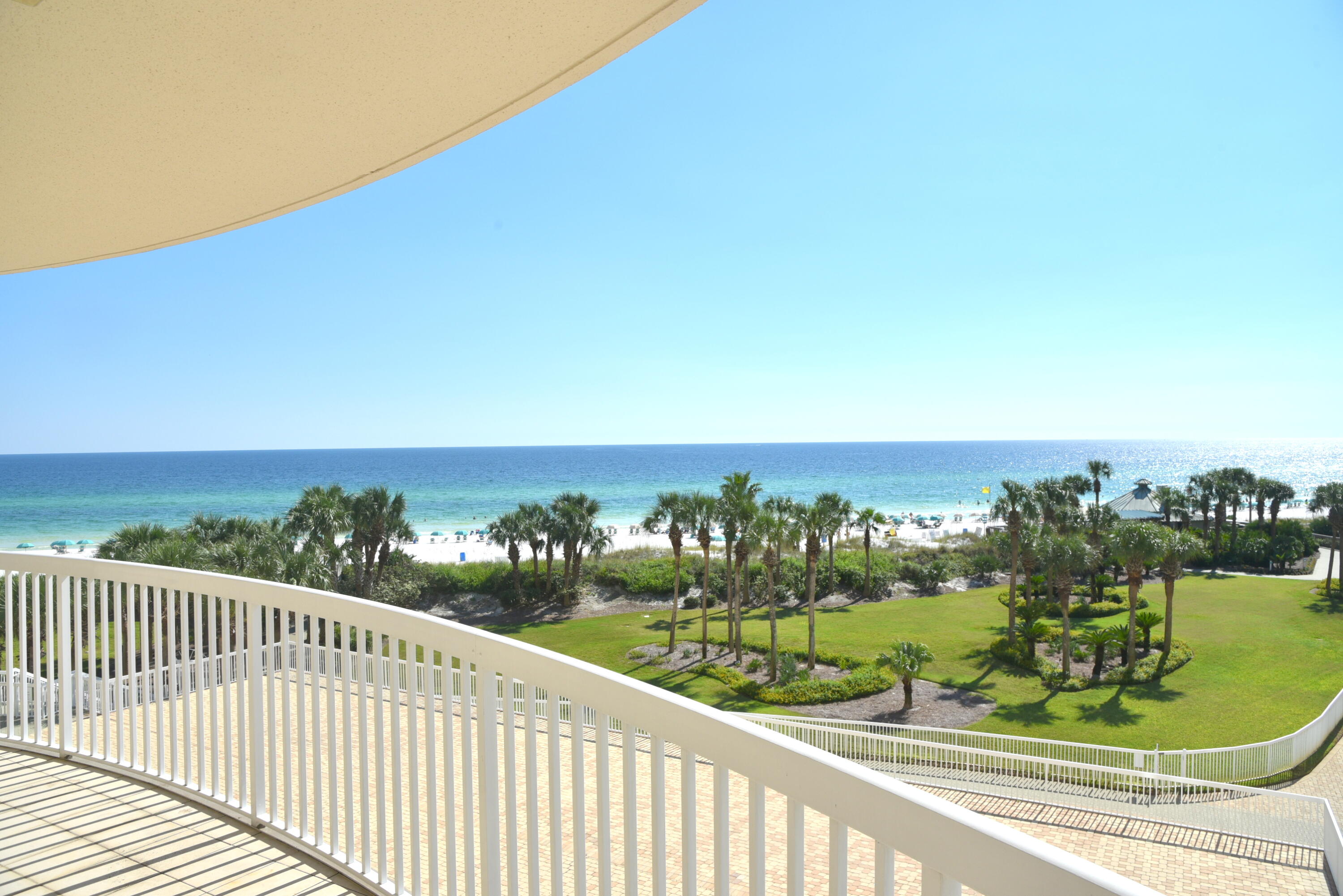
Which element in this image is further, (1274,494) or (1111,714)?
(1274,494)

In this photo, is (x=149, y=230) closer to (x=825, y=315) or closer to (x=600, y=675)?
(x=600, y=675)

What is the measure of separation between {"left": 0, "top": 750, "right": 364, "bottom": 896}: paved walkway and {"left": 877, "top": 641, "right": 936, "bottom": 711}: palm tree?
1743cm

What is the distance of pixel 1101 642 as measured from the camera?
20141 mm

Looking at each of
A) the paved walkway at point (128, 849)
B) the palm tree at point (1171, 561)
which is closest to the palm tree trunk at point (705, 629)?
the palm tree at point (1171, 561)

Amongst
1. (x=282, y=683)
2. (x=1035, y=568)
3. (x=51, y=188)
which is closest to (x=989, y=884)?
(x=282, y=683)

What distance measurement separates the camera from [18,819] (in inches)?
91.4

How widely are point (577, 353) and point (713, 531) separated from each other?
7001cm

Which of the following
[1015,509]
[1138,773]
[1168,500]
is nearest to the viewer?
[1138,773]

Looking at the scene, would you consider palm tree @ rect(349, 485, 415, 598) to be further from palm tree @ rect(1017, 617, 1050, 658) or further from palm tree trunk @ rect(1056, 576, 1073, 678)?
palm tree trunk @ rect(1056, 576, 1073, 678)

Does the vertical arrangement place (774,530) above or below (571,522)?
above

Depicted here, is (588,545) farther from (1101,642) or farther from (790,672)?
(1101,642)

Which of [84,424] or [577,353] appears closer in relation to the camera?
[84,424]

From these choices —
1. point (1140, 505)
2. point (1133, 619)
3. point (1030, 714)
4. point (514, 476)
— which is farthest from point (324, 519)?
point (514, 476)

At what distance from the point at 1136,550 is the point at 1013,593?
3928 millimetres
